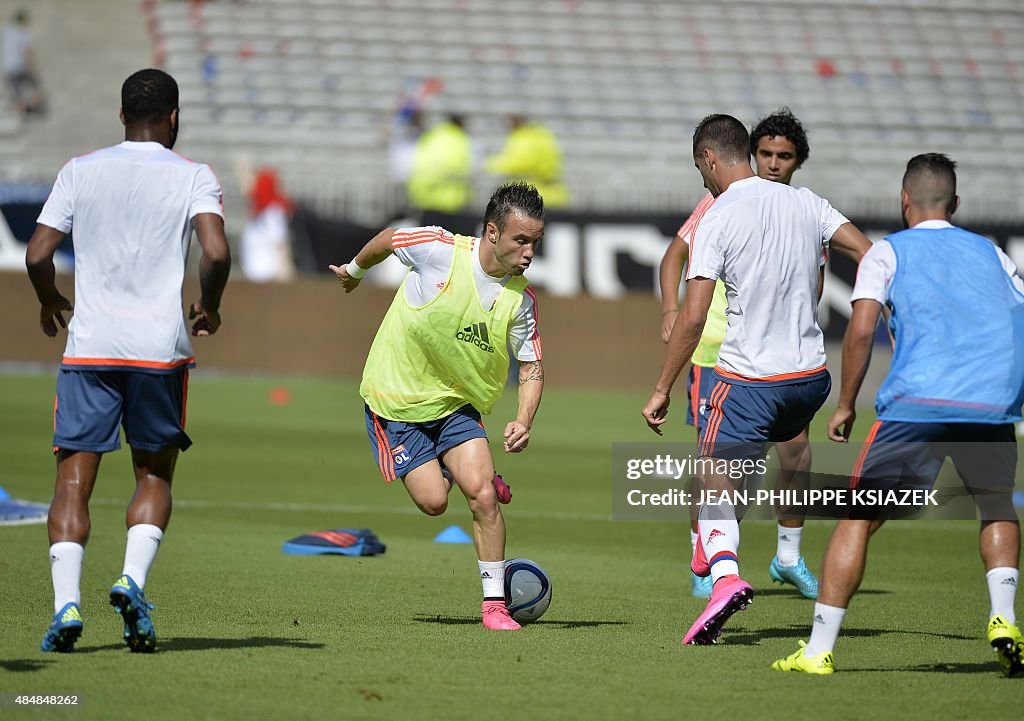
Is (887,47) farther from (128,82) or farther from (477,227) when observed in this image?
(128,82)

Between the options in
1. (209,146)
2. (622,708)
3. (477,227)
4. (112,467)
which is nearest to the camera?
(622,708)

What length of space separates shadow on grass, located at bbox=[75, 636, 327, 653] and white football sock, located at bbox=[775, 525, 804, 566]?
116 inches

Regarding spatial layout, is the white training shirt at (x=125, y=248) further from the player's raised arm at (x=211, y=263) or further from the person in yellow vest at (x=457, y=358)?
the person in yellow vest at (x=457, y=358)

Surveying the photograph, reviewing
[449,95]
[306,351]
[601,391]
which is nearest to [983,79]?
[449,95]

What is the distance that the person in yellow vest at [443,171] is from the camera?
23.7 meters

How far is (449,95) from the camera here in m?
30.0

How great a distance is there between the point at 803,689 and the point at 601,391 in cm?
1743

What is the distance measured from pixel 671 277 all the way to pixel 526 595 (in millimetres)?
1968

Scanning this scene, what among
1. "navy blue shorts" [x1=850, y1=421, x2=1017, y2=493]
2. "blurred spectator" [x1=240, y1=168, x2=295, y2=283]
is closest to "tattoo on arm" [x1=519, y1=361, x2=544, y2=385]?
"navy blue shorts" [x1=850, y1=421, x2=1017, y2=493]

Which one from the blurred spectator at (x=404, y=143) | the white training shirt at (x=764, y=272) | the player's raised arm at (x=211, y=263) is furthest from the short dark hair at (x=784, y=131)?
the blurred spectator at (x=404, y=143)

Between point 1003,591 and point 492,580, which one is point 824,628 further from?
point 492,580

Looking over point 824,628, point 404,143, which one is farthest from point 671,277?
point 404,143

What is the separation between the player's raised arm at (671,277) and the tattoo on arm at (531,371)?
976mm

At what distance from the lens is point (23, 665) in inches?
239
